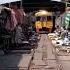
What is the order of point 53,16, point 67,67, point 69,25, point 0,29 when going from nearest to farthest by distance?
point 67,67 < point 0,29 < point 69,25 < point 53,16

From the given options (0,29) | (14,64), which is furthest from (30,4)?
(14,64)

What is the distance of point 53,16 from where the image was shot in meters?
43.9

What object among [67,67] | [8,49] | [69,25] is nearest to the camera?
[67,67]

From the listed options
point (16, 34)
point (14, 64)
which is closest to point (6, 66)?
point (14, 64)

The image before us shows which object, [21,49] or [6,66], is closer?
[6,66]

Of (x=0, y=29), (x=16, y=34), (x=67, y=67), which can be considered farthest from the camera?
(x=16, y=34)

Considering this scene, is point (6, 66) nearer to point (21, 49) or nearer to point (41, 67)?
point (41, 67)

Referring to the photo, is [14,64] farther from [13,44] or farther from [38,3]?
[38,3]

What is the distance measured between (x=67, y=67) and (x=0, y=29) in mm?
6561

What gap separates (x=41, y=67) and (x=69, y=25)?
17.7m

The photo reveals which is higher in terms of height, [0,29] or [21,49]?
[0,29]

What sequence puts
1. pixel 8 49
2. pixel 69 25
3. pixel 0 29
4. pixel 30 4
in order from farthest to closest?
pixel 30 4 → pixel 69 25 → pixel 8 49 → pixel 0 29

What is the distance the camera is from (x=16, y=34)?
79.8 feet

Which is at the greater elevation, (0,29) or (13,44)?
(0,29)
